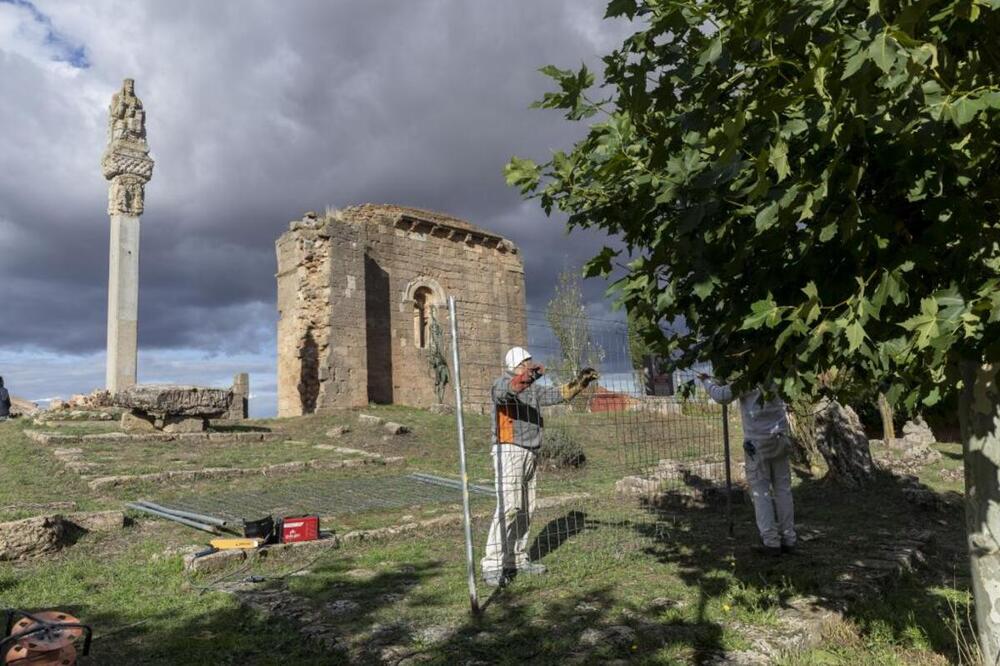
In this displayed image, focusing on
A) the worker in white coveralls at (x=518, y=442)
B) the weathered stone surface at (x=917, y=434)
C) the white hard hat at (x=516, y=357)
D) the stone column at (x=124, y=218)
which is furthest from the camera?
the stone column at (x=124, y=218)

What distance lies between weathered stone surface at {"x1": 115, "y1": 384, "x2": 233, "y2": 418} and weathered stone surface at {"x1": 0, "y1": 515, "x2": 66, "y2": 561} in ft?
24.5

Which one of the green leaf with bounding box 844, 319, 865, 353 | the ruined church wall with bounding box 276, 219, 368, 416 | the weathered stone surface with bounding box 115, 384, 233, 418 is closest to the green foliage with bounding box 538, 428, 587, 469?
the weathered stone surface with bounding box 115, 384, 233, 418

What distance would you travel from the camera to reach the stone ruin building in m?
20.0

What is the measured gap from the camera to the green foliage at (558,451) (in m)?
11.0

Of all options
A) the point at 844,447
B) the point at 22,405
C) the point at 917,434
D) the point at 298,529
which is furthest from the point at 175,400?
the point at 22,405

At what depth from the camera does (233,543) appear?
5719mm

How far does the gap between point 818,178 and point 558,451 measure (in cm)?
916

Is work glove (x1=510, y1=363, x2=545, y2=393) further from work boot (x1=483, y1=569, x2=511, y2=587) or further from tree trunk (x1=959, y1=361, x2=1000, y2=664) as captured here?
tree trunk (x1=959, y1=361, x2=1000, y2=664)

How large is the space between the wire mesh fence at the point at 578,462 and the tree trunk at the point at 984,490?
4.28ft

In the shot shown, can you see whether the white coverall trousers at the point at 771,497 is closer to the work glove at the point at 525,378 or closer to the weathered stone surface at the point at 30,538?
the work glove at the point at 525,378

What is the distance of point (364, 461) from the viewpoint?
11.2 meters

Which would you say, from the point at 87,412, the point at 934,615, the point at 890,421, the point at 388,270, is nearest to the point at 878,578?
the point at 934,615

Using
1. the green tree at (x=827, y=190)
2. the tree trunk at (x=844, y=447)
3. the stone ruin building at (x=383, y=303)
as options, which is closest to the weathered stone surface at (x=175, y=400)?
the stone ruin building at (x=383, y=303)

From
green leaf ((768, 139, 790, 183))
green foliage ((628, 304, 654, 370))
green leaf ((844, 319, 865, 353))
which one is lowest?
green leaf ((844, 319, 865, 353))
